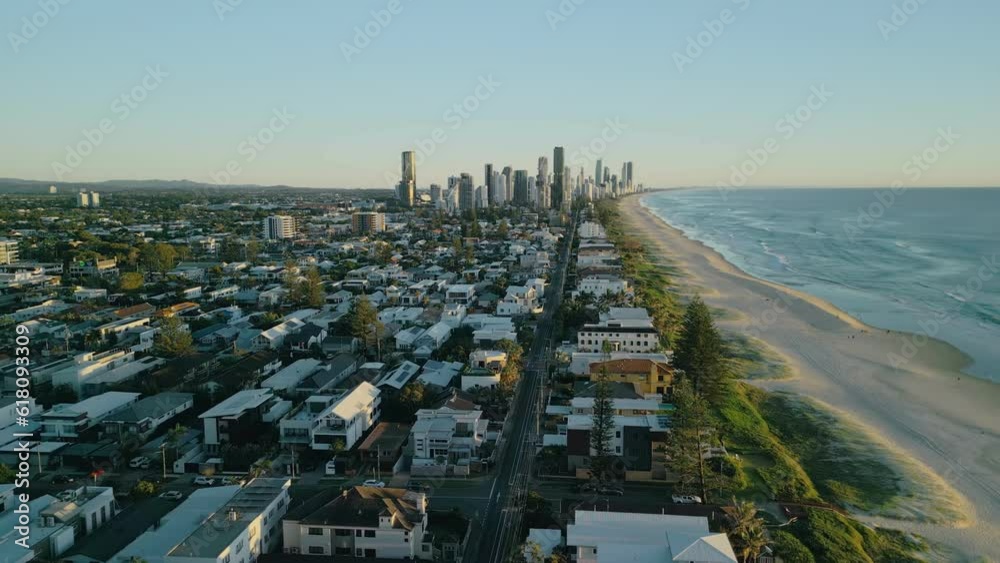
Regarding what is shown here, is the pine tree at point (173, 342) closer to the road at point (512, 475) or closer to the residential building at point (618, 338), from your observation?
the road at point (512, 475)

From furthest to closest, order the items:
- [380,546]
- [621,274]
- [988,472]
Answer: [621,274] < [988,472] < [380,546]

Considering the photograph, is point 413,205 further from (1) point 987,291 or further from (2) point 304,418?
(2) point 304,418

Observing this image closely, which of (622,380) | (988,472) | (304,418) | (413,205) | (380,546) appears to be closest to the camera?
(380,546)

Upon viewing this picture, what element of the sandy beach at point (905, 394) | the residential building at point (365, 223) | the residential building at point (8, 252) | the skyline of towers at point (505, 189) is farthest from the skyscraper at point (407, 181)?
the sandy beach at point (905, 394)

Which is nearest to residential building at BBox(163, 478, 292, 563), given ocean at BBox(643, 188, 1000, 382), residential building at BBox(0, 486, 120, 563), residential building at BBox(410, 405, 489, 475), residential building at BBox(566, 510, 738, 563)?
residential building at BBox(0, 486, 120, 563)

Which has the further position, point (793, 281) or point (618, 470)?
point (793, 281)

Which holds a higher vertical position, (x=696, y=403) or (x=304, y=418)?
(x=696, y=403)

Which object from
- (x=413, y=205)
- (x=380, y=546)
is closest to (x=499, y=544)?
(x=380, y=546)
